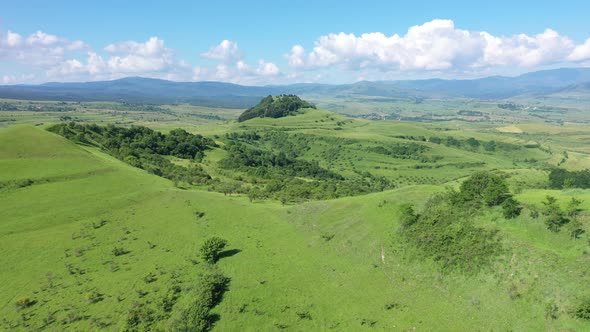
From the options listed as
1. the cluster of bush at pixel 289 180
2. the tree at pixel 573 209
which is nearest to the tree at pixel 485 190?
the tree at pixel 573 209

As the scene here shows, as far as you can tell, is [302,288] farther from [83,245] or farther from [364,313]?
[83,245]

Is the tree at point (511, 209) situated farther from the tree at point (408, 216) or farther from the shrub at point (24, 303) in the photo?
the shrub at point (24, 303)

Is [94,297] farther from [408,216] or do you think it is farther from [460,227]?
[460,227]

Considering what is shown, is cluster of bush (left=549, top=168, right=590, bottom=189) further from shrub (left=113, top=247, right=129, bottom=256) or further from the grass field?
shrub (left=113, top=247, right=129, bottom=256)

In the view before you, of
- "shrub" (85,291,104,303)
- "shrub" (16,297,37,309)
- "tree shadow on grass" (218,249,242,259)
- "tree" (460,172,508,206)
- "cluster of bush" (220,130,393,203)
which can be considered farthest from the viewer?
"cluster of bush" (220,130,393,203)

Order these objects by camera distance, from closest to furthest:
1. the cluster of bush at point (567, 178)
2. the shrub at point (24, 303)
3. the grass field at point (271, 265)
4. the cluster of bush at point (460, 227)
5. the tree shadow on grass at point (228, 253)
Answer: the grass field at point (271, 265), the cluster of bush at point (460, 227), the shrub at point (24, 303), the tree shadow on grass at point (228, 253), the cluster of bush at point (567, 178)

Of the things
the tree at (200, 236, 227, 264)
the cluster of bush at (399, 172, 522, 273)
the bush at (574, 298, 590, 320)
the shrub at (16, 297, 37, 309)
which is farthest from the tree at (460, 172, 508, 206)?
the shrub at (16, 297, 37, 309)

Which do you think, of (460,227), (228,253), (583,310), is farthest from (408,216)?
(228,253)
